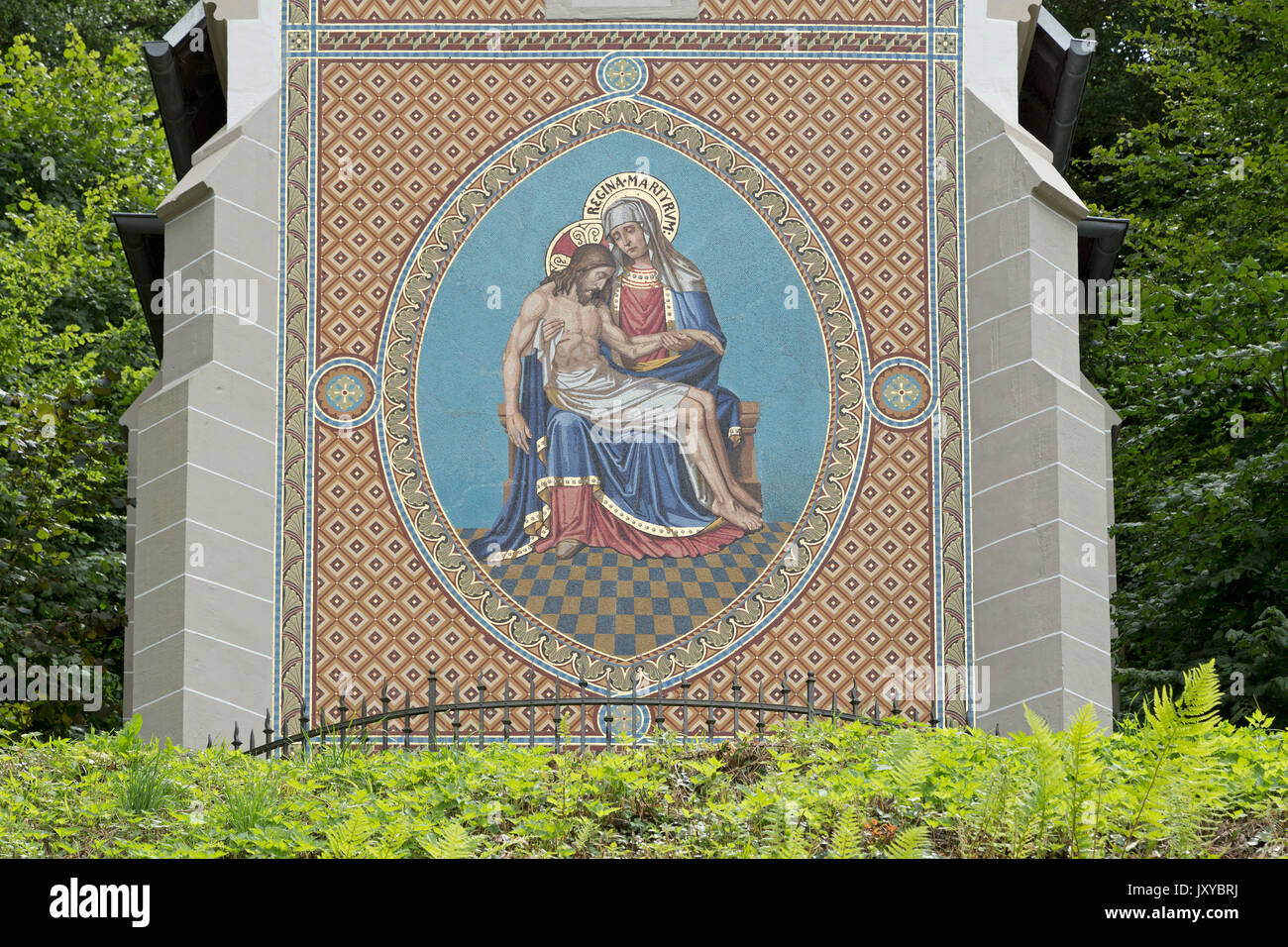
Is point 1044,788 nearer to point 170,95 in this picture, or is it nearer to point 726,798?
point 726,798

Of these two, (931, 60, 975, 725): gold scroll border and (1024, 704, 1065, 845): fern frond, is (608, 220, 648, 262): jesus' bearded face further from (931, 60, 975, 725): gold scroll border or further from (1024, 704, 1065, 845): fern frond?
(1024, 704, 1065, 845): fern frond

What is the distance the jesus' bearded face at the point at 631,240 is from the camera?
51.6 feet

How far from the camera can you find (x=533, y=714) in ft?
43.7

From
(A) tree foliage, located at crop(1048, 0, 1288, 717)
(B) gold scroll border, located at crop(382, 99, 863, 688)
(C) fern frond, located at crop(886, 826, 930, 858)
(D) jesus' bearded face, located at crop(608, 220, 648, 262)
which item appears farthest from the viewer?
(A) tree foliage, located at crop(1048, 0, 1288, 717)

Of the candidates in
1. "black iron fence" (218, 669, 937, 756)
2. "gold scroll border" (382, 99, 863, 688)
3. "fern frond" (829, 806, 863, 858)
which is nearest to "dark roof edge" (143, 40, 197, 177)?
"gold scroll border" (382, 99, 863, 688)

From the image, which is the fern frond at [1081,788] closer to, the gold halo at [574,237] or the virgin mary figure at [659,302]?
the virgin mary figure at [659,302]

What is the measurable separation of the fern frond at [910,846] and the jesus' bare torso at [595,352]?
7327mm

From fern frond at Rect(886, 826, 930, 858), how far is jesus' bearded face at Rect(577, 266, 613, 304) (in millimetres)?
8308

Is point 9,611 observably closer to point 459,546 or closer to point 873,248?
Answer: point 459,546

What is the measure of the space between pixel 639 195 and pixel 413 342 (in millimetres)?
2177

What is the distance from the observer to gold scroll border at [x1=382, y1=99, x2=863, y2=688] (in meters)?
14.8

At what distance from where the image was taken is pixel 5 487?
A: 20297mm

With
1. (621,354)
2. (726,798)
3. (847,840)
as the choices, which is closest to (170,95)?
(621,354)

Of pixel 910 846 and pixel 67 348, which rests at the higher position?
pixel 67 348
